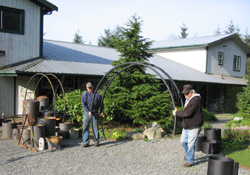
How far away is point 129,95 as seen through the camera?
36.5 feet

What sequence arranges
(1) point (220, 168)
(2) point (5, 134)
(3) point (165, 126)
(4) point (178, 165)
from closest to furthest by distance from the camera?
(1) point (220, 168) < (4) point (178, 165) < (2) point (5, 134) < (3) point (165, 126)

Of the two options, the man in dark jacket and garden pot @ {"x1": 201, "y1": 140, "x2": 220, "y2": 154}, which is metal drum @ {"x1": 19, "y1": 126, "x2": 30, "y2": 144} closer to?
the man in dark jacket

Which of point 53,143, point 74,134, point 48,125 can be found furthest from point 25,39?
point 53,143

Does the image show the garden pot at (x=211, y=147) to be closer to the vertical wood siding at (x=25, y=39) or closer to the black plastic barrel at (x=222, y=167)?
the black plastic barrel at (x=222, y=167)

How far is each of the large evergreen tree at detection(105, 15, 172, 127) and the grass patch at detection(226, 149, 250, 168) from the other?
347 centimetres

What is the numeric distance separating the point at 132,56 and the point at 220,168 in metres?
7.47

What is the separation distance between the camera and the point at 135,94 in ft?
36.1

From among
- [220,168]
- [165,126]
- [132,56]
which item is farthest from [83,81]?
[220,168]

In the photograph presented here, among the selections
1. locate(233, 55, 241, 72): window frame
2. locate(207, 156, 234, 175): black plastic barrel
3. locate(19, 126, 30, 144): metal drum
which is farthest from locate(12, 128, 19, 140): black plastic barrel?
locate(233, 55, 241, 72): window frame

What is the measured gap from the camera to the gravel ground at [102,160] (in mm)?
5805

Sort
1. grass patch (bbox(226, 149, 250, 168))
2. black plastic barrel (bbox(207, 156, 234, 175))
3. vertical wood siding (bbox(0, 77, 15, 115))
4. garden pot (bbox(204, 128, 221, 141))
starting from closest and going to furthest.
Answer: black plastic barrel (bbox(207, 156, 234, 175))
grass patch (bbox(226, 149, 250, 168))
garden pot (bbox(204, 128, 221, 141))
vertical wood siding (bbox(0, 77, 15, 115))

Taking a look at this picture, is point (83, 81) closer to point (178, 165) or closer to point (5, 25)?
point (5, 25)

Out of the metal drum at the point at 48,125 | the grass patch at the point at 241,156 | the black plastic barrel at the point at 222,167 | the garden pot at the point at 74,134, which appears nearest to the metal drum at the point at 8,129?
the metal drum at the point at 48,125

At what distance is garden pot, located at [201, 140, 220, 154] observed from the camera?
720cm
